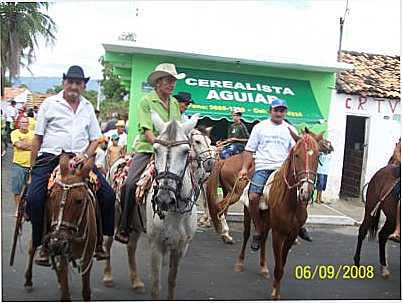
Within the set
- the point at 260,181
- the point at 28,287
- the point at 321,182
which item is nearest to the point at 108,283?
the point at 28,287

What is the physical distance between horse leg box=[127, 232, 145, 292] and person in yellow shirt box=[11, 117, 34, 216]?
1.18 meters

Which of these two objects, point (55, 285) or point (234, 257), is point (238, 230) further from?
point (55, 285)

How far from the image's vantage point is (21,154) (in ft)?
17.8

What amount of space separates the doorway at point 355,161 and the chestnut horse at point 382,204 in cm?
36

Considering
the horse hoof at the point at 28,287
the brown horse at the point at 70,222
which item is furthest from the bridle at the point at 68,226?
the horse hoof at the point at 28,287

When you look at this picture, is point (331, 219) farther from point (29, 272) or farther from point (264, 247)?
point (29, 272)

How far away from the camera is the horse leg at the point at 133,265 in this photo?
5.61 m

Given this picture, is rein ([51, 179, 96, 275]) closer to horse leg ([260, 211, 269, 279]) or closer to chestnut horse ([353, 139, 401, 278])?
horse leg ([260, 211, 269, 279])

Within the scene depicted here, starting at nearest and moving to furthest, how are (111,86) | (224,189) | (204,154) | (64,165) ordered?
(64,165) < (204,154) < (111,86) < (224,189)

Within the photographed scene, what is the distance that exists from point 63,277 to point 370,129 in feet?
14.5

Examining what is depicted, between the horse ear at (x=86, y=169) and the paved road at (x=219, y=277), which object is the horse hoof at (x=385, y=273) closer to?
the paved road at (x=219, y=277)

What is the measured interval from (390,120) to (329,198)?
4.12 feet

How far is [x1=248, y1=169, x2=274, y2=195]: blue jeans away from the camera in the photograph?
598cm

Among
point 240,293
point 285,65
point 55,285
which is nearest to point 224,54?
point 285,65
